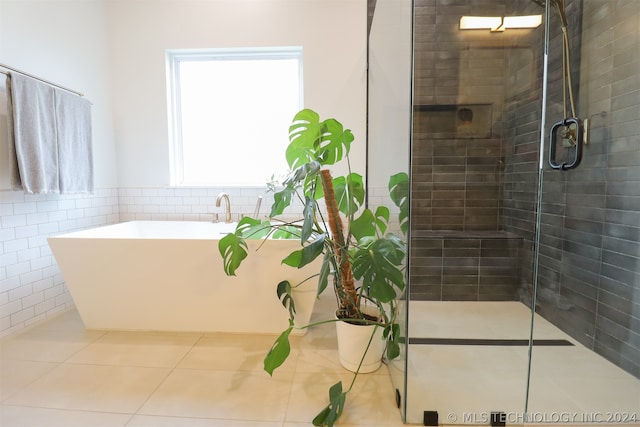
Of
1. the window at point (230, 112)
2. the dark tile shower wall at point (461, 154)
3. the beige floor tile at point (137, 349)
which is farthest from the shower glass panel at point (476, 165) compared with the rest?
the beige floor tile at point (137, 349)

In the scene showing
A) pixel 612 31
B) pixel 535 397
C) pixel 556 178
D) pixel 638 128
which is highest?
pixel 612 31

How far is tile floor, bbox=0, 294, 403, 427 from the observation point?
1.48 m

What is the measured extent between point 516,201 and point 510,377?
127cm

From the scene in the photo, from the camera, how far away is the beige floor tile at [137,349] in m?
1.92

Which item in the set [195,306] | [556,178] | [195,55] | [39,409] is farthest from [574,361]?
[195,55]

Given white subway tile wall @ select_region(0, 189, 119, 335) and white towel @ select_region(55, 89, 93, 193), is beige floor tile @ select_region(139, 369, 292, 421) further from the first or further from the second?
white towel @ select_region(55, 89, 93, 193)

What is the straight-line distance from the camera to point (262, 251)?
2039mm

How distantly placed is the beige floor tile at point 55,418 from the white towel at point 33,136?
1.37 meters

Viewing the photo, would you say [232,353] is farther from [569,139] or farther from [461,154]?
[569,139]

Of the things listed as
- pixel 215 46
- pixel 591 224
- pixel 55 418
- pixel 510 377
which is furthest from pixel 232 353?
pixel 215 46

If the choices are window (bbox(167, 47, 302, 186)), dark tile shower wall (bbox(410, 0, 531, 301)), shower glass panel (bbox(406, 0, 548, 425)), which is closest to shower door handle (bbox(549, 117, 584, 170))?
shower glass panel (bbox(406, 0, 548, 425))

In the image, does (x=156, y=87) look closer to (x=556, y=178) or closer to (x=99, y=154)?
(x=99, y=154)

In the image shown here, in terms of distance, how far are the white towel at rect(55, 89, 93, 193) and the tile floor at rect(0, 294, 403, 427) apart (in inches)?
44.1

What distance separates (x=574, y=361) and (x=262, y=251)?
1.95 meters
